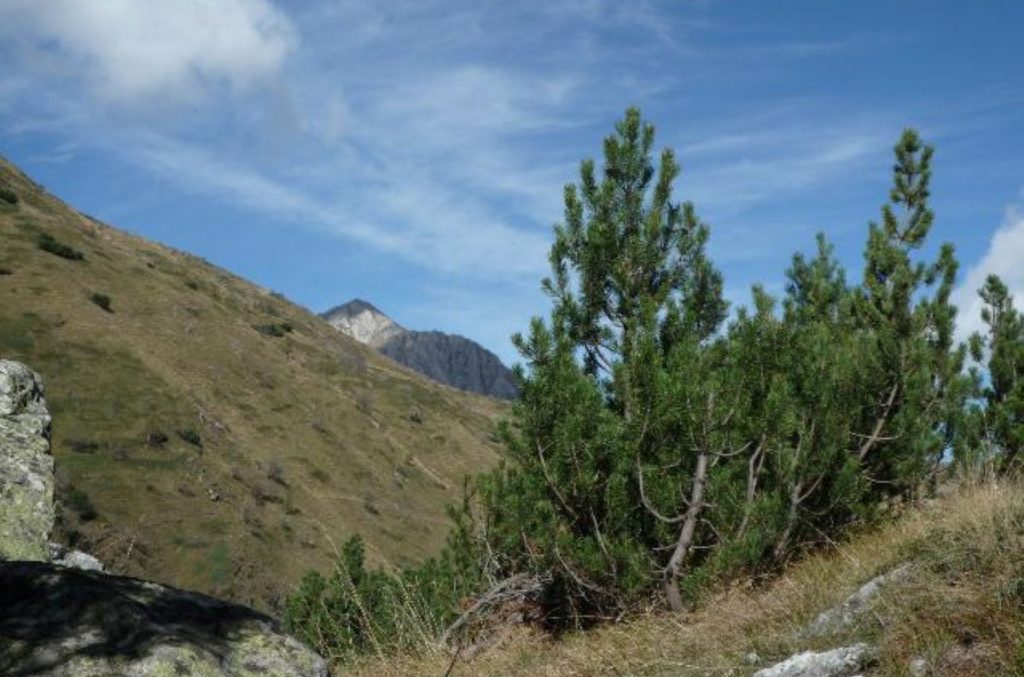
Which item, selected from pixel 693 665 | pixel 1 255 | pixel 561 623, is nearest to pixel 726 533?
pixel 561 623

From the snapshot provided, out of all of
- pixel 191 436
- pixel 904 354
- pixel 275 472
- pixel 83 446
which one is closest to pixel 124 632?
pixel 904 354

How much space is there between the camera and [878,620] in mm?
4473

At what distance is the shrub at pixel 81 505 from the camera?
136 feet

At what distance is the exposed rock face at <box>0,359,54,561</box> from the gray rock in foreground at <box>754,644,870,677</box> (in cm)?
409

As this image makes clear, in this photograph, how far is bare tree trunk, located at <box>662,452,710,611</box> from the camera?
23.9 ft

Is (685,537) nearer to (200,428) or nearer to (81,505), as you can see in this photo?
(81,505)

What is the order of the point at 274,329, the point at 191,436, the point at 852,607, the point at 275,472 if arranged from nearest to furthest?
the point at 852,607 < the point at 191,436 < the point at 275,472 < the point at 274,329

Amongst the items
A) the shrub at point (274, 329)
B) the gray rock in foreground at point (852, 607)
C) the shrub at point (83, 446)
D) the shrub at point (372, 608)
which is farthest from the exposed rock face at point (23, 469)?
the shrub at point (274, 329)

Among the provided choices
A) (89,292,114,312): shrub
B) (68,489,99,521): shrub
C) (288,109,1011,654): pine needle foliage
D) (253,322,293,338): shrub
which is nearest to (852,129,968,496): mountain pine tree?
(288,109,1011,654): pine needle foliage

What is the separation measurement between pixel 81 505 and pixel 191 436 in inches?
540

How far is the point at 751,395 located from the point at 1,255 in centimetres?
6706

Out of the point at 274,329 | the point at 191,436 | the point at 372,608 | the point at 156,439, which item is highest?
the point at 274,329

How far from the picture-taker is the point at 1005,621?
12.8 ft

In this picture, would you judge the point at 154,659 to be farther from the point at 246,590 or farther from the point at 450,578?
the point at 246,590
